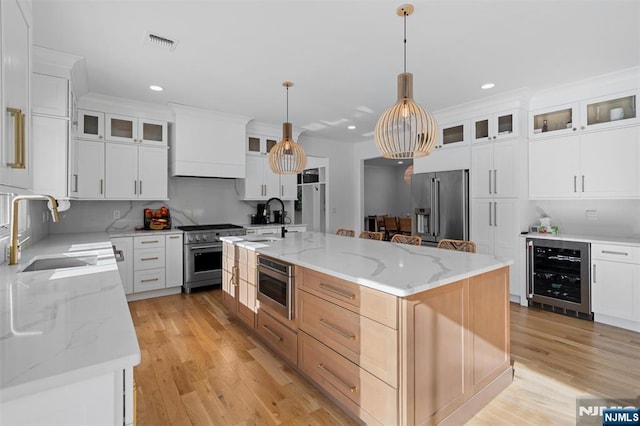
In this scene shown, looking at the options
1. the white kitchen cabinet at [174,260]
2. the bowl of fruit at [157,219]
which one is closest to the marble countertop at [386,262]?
the white kitchen cabinet at [174,260]

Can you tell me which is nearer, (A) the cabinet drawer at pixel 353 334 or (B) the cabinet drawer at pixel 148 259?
(A) the cabinet drawer at pixel 353 334

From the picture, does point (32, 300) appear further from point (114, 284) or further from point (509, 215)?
point (509, 215)

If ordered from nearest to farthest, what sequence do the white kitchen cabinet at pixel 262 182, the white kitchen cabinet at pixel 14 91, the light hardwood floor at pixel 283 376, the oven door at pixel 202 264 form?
the white kitchen cabinet at pixel 14 91 → the light hardwood floor at pixel 283 376 → the oven door at pixel 202 264 → the white kitchen cabinet at pixel 262 182

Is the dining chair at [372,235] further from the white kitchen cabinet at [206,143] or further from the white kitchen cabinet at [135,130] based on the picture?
the white kitchen cabinet at [135,130]

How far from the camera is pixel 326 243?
116 inches

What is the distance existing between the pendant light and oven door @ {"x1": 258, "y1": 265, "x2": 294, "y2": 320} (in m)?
1.31

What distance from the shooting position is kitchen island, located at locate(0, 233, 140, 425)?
0.68 m

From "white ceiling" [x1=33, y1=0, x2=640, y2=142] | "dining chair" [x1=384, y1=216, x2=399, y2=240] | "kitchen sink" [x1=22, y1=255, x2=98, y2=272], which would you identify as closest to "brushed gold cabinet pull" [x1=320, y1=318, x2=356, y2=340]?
"kitchen sink" [x1=22, y1=255, x2=98, y2=272]

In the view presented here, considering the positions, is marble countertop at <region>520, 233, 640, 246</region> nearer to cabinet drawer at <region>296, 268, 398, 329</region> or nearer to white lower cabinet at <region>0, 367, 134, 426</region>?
cabinet drawer at <region>296, 268, 398, 329</region>

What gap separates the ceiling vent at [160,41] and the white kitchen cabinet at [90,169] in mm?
1975

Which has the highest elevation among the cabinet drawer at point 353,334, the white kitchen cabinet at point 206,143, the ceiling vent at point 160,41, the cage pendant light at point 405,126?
the ceiling vent at point 160,41

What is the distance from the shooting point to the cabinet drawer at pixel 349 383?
1.57m

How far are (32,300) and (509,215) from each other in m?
4.43

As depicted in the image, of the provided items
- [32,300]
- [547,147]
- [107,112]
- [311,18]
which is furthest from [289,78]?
[547,147]
